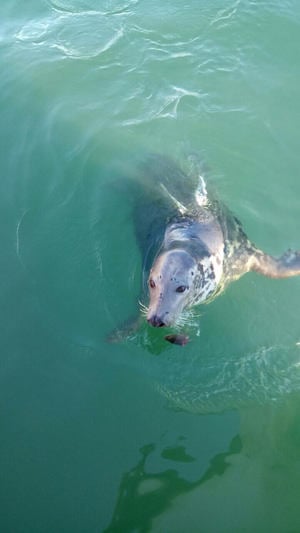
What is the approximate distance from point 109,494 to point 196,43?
6856mm

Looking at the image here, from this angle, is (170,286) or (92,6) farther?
(92,6)

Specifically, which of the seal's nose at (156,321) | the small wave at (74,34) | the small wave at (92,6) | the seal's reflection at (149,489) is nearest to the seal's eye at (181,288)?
the seal's nose at (156,321)

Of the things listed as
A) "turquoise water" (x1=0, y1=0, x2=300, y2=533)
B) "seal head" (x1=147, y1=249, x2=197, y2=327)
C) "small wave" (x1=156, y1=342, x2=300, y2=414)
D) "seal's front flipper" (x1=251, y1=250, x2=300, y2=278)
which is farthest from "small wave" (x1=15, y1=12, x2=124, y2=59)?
"small wave" (x1=156, y1=342, x2=300, y2=414)

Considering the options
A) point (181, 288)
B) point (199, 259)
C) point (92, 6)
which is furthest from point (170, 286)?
point (92, 6)

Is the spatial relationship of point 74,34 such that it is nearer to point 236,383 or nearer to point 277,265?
point 277,265

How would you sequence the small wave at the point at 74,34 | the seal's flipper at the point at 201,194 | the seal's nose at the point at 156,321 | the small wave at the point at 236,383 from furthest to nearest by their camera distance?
the small wave at the point at 74,34, the seal's flipper at the point at 201,194, the small wave at the point at 236,383, the seal's nose at the point at 156,321

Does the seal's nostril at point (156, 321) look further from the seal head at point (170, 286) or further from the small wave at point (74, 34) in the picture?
the small wave at point (74, 34)

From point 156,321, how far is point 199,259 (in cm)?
102

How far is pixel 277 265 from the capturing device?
627 centimetres

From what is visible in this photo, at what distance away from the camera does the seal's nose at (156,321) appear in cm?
469

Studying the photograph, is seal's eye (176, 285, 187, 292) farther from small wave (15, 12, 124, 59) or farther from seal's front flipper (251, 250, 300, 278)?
small wave (15, 12, 124, 59)

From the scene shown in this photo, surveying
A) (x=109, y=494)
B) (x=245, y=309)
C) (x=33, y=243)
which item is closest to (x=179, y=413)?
(x=109, y=494)

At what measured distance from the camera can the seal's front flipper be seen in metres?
6.20

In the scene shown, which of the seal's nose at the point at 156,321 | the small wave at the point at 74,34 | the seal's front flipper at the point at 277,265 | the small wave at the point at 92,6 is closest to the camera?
the seal's nose at the point at 156,321
